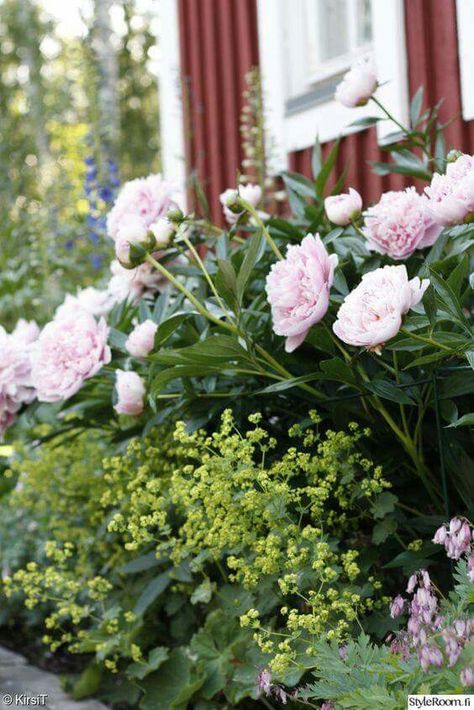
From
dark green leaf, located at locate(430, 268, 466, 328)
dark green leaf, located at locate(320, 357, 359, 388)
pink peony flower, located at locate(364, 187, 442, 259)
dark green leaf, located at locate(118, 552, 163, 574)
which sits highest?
pink peony flower, located at locate(364, 187, 442, 259)

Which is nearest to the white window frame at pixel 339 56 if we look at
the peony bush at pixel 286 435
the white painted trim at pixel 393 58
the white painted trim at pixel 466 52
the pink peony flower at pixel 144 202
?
the white painted trim at pixel 393 58

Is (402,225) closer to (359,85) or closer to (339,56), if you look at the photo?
(359,85)

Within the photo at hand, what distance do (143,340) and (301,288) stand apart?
49 cm

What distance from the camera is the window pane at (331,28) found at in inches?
164

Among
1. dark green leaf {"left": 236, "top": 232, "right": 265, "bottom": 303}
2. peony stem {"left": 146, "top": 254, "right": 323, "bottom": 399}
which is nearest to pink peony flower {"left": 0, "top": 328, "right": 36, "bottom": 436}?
peony stem {"left": 146, "top": 254, "right": 323, "bottom": 399}

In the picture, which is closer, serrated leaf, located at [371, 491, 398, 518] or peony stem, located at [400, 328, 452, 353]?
peony stem, located at [400, 328, 452, 353]

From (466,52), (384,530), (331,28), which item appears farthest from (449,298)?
(331,28)

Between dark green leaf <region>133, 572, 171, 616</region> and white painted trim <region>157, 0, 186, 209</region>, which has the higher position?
white painted trim <region>157, 0, 186, 209</region>

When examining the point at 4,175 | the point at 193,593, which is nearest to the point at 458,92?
the point at 193,593

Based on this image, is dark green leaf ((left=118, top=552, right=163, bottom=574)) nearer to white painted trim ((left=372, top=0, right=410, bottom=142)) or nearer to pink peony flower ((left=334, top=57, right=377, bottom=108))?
pink peony flower ((left=334, top=57, right=377, bottom=108))

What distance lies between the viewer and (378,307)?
5.57 feet

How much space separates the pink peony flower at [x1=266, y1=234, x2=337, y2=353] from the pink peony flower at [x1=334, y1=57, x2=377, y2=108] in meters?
0.63

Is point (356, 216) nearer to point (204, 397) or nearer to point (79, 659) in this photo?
point (204, 397)

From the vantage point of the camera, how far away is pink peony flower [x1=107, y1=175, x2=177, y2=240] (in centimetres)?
245
